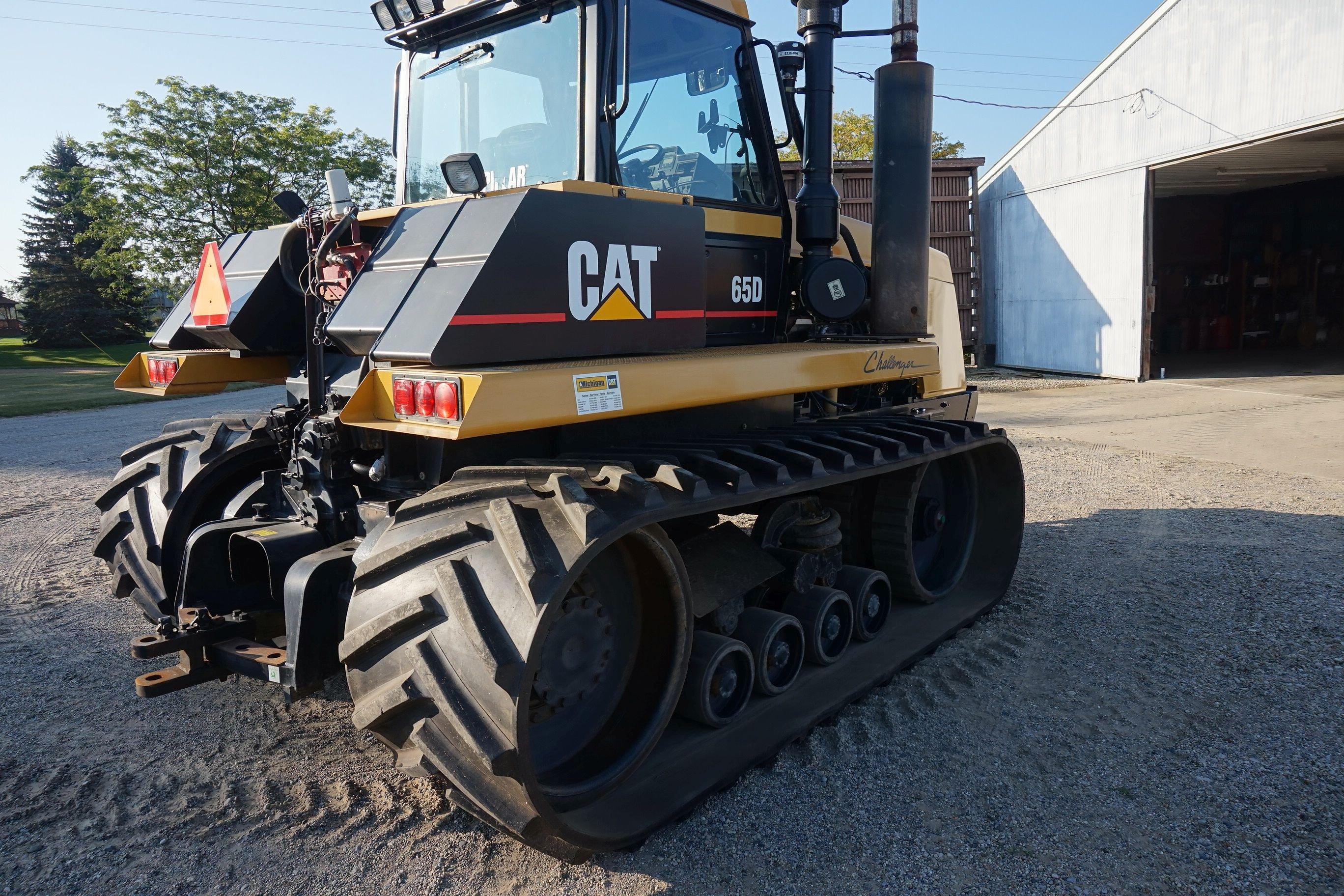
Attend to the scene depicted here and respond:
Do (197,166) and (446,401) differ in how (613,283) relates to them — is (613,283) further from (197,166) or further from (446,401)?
(197,166)

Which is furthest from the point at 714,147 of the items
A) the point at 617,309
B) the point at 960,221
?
the point at 960,221

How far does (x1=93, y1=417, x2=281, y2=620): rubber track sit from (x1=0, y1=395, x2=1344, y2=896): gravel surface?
1.76 feet

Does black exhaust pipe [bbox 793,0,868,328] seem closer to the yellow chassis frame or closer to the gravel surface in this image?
the yellow chassis frame

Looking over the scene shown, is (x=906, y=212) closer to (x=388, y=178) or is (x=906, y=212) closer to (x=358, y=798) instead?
(x=358, y=798)

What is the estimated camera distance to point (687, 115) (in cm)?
418

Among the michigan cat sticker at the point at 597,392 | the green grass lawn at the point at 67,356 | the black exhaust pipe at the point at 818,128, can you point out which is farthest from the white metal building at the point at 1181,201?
the green grass lawn at the point at 67,356

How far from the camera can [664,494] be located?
315cm

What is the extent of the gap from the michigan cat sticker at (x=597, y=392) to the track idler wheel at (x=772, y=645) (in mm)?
1419

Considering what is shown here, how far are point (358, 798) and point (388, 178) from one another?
31536 mm

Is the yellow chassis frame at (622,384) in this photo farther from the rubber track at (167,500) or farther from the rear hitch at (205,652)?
the rubber track at (167,500)

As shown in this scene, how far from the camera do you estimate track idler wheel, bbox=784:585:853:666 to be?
175 inches

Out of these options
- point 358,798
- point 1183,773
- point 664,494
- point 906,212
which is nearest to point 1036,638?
point 1183,773

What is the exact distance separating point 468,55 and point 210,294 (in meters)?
1.64

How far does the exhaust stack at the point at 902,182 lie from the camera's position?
16.0 ft
